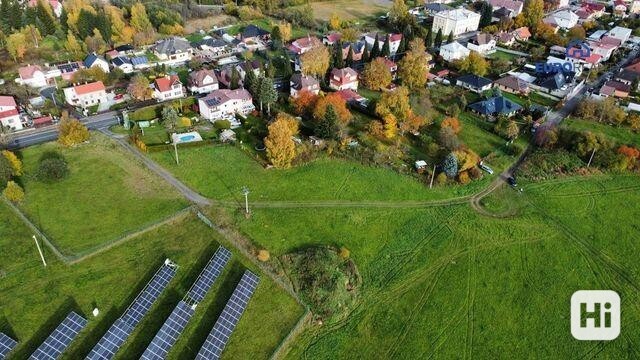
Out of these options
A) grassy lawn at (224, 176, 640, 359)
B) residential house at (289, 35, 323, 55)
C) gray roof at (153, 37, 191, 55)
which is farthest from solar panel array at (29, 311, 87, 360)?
residential house at (289, 35, 323, 55)

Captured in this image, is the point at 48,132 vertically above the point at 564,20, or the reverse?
the point at 564,20

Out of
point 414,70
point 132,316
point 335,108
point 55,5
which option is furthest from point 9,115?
point 414,70

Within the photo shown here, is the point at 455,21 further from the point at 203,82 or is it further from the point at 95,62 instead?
the point at 95,62

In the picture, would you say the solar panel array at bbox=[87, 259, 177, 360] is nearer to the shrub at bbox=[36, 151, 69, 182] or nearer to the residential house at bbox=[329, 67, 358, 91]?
the shrub at bbox=[36, 151, 69, 182]

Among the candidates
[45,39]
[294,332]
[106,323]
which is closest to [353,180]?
[294,332]

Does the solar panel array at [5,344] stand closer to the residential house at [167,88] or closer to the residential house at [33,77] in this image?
the residential house at [167,88]

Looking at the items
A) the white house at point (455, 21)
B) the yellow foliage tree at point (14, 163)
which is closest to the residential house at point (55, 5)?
the yellow foliage tree at point (14, 163)
